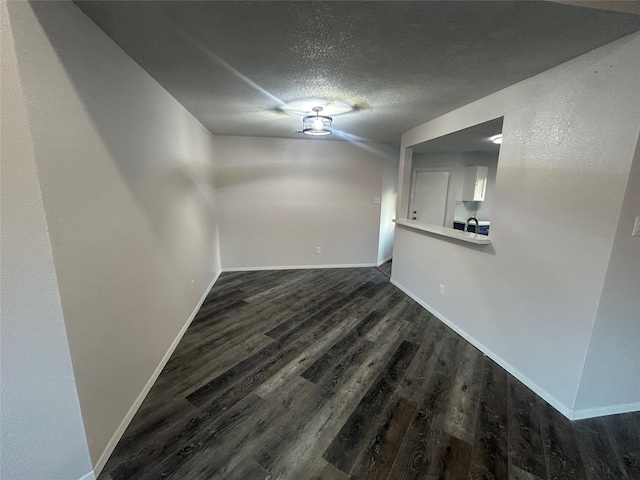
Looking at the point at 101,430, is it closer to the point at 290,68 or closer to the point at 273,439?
the point at 273,439

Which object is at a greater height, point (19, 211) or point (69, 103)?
point (69, 103)

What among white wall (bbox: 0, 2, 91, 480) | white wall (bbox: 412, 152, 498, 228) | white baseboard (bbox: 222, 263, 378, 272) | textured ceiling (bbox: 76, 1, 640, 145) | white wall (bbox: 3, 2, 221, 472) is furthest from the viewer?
white wall (bbox: 412, 152, 498, 228)

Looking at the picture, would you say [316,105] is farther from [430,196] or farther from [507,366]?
[430,196]

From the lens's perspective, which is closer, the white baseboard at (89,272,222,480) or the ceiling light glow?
the white baseboard at (89,272,222,480)

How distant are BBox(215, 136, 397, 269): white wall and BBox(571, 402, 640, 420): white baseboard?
11.4 ft

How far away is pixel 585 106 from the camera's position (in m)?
1.57

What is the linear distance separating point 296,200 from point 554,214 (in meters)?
3.49

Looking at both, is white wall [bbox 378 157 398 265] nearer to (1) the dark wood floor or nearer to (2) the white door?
(2) the white door

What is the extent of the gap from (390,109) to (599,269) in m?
2.08

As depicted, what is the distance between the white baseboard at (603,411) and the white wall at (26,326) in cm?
287

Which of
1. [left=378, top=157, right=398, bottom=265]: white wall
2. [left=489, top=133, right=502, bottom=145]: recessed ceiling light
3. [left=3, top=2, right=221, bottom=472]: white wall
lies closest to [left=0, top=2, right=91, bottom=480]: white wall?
[left=3, top=2, right=221, bottom=472]: white wall

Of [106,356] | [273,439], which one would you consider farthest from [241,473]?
[106,356]

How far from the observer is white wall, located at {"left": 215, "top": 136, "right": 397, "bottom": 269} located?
4332 millimetres

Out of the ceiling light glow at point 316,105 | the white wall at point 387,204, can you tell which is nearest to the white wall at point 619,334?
the ceiling light glow at point 316,105
